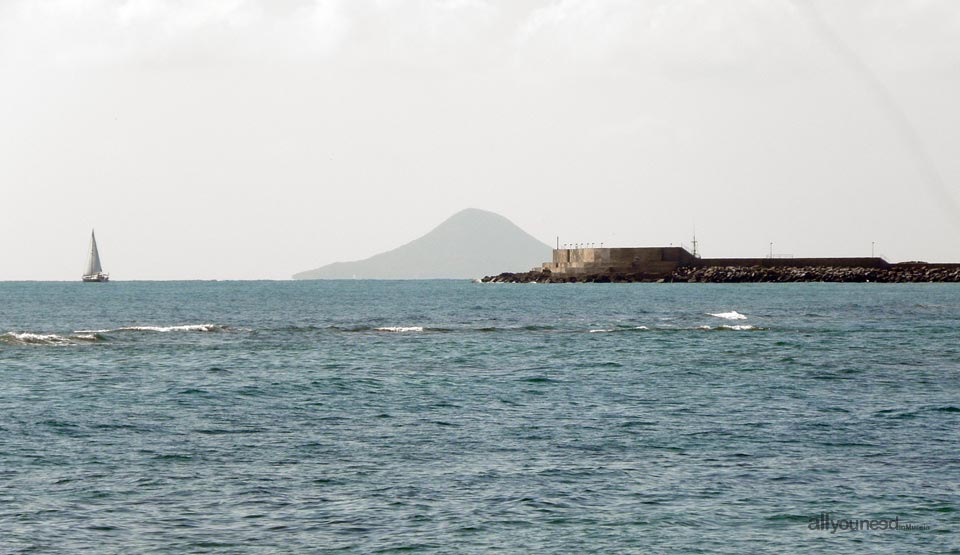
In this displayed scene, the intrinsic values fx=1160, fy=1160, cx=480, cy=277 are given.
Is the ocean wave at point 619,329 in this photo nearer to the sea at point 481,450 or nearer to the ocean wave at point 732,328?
the ocean wave at point 732,328

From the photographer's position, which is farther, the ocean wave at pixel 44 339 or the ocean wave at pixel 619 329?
the ocean wave at pixel 619 329

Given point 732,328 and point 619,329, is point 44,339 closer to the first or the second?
point 619,329

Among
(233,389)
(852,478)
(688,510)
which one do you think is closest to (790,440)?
(852,478)

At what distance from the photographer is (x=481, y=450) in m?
26.4

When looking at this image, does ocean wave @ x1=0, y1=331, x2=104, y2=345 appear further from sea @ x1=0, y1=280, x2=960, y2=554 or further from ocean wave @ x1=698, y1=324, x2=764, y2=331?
ocean wave @ x1=698, y1=324, x2=764, y2=331

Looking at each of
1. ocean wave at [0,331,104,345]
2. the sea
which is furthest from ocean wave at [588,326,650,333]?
ocean wave at [0,331,104,345]

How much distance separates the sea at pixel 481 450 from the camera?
62.7ft

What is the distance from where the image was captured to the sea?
62.7ft

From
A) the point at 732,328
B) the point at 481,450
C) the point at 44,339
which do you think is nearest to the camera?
the point at 481,450

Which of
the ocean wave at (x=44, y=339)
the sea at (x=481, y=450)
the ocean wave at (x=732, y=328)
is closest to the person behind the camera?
the sea at (x=481, y=450)

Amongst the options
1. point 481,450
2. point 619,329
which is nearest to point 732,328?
point 619,329

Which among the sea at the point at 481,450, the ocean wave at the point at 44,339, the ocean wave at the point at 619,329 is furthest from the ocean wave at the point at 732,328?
the ocean wave at the point at 44,339

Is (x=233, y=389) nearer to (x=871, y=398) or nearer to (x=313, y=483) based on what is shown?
(x=313, y=483)

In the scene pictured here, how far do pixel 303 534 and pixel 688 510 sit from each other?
22.2ft
